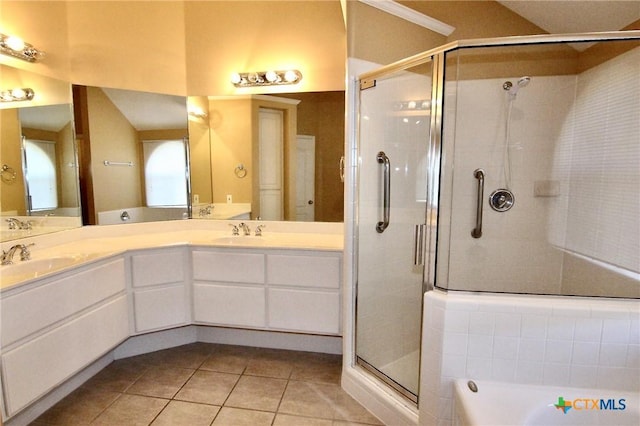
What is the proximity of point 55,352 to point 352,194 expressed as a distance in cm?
179

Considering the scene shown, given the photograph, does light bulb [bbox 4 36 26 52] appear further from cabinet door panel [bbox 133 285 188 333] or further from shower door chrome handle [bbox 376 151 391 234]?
shower door chrome handle [bbox 376 151 391 234]

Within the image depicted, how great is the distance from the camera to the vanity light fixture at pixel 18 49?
6.57 feet

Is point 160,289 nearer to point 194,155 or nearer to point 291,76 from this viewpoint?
point 194,155

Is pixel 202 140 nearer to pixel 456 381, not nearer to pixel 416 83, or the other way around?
pixel 416 83

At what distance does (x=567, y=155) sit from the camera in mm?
2297

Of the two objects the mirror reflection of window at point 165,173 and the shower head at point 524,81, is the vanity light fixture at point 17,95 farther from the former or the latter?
the shower head at point 524,81

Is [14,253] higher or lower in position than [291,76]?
lower

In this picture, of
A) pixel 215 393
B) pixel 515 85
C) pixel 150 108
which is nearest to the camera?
pixel 215 393

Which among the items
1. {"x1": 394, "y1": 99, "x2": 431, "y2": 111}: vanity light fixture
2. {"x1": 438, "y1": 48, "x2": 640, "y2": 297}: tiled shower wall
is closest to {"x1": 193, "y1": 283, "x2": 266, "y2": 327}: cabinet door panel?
{"x1": 438, "y1": 48, "x2": 640, "y2": 297}: tiled shower wall

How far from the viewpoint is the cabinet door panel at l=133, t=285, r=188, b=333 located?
2.34 meters

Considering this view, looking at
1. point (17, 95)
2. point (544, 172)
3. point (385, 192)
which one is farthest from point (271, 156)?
point (544, 172)

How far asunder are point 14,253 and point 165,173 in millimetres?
1099

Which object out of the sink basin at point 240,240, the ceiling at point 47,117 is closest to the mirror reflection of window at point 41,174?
the ceiling at point 47,117

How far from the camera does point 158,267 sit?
2.37 meters
